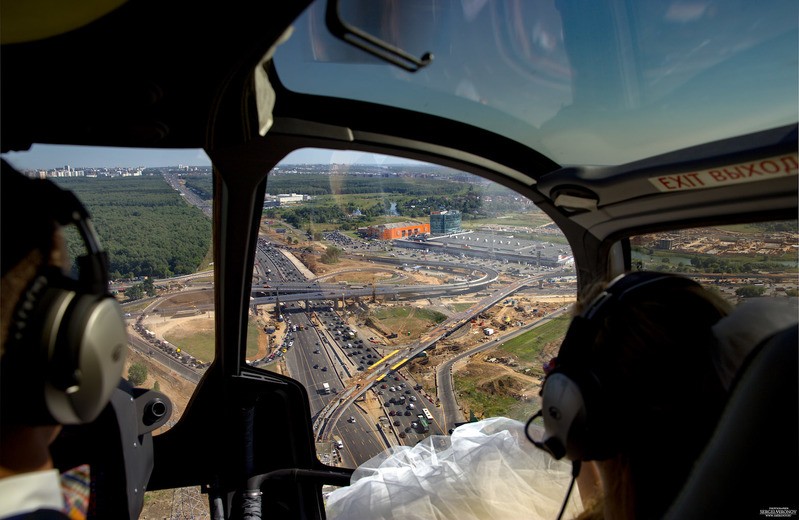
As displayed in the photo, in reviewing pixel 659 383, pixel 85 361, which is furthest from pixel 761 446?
pixel 85 361

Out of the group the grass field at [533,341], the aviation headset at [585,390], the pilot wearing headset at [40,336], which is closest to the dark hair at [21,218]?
the pilot wearing headset at [40,336]

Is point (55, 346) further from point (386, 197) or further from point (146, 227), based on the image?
point (386, 197)

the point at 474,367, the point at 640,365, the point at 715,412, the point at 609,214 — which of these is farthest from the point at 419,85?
the point at 474,367

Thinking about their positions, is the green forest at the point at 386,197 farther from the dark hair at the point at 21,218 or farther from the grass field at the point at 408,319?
the dark hair at the point at 21,218

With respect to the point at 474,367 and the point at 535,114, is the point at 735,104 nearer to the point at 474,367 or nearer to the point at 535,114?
the point at 535,114

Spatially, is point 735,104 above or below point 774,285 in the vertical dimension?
above
